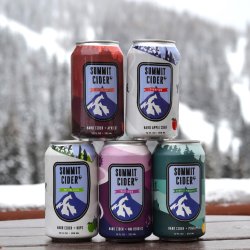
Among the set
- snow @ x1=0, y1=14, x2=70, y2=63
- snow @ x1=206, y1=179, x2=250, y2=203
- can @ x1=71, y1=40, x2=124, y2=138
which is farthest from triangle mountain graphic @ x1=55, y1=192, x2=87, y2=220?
snow @ x1=0, y1=14, x2=70, y2=63

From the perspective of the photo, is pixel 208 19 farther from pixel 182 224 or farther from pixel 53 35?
pixel 182 224

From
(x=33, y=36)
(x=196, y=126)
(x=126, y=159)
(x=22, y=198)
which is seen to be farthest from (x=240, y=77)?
(x=126, y=159)

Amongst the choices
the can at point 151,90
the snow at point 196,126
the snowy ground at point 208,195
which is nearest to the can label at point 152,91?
the can at point 151,90

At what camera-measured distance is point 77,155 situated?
4.62 feet

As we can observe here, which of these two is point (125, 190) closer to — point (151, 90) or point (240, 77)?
point (151, 90)

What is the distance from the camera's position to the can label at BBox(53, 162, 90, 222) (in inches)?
55.6

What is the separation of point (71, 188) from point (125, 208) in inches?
4.5

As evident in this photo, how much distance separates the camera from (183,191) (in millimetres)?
1416

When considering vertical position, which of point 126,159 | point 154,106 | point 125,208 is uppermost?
point 154,106

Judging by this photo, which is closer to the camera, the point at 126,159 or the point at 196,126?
the point at 126,159

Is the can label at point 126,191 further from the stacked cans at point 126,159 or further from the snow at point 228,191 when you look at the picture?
the snow at point 228,191

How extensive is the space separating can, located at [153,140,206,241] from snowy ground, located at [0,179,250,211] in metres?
1.05

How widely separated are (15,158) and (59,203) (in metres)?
4.32

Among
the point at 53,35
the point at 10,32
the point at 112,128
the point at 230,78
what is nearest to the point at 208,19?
the point at 230,78
